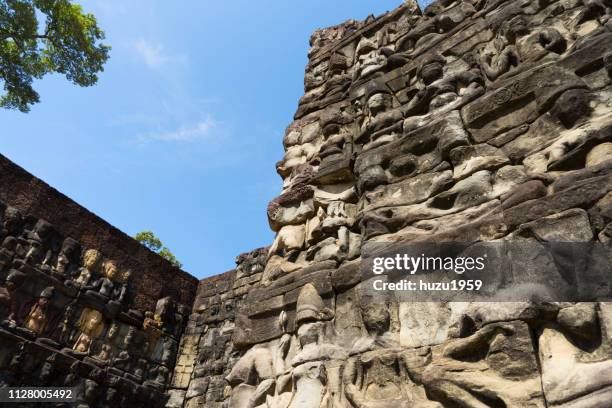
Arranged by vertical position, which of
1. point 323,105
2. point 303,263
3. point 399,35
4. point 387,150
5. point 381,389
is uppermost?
point 399,35

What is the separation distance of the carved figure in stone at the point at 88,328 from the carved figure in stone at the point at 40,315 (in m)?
0.66

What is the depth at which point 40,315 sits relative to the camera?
26.0 feet

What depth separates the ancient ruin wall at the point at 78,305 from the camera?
768 centimetres

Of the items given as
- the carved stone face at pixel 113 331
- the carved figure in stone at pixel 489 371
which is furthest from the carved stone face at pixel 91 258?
the carved figure in stone at pixel 489 371

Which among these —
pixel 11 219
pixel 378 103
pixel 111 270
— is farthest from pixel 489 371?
pixel 111 270

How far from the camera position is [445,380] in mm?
1933

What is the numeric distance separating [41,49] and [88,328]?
273 inches

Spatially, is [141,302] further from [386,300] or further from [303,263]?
[386,300]

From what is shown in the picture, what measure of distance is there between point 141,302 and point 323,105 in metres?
7.21

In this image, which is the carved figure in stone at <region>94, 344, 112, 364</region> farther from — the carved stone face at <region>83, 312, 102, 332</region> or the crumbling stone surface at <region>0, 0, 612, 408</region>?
the crumbling stone surface at <region>0, 0, 612, 408</region>

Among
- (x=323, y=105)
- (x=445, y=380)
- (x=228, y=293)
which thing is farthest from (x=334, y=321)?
(x=228, y=293)

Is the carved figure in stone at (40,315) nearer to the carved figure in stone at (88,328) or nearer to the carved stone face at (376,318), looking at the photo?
the carved figure in stone at (88,328)

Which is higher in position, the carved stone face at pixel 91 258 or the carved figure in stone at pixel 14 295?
the carved stone face at pixel 91 258

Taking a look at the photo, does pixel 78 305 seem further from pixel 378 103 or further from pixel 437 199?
pixel 437 199
